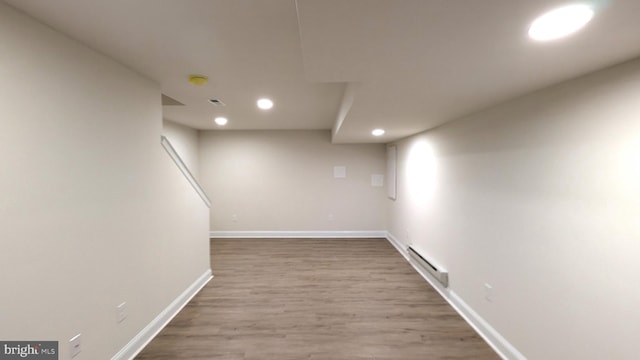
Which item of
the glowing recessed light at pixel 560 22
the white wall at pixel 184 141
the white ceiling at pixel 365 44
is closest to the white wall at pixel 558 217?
the white ceiling at pixel 365 44

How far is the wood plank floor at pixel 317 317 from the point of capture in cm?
215

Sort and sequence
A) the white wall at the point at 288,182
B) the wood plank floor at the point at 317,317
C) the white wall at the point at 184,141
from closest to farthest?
the wood plank floor at the point at 317,317 → the white wall at the point at 184,141 → the white wall at the point at 288,182

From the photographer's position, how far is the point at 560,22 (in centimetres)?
90

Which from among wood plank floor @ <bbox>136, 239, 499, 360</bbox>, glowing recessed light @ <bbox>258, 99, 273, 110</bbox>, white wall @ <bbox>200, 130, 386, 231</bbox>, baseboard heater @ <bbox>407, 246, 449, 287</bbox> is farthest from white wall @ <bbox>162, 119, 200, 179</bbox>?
baseboard heater @ <bbox>407, 246, 449, 287</bbox>

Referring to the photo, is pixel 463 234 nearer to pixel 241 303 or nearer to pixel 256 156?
pixel 241 303

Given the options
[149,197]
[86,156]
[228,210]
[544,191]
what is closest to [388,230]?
[228,210]

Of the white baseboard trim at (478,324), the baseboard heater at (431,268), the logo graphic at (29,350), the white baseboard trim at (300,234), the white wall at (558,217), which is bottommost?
the white baseboard trim at (478,324)

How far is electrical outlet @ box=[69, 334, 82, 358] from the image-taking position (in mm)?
1570

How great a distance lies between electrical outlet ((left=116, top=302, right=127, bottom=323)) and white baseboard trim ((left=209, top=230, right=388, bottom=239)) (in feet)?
11.9

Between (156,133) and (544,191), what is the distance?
10.1 ft

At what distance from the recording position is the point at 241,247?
499 centimetres

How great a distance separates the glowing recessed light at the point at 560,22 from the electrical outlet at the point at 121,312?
2.88 metres

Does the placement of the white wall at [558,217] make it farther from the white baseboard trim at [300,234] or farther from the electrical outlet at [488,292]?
the white baseboard trim at [300,234]

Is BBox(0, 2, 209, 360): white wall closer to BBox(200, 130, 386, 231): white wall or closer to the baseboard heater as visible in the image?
the baseboard heater
